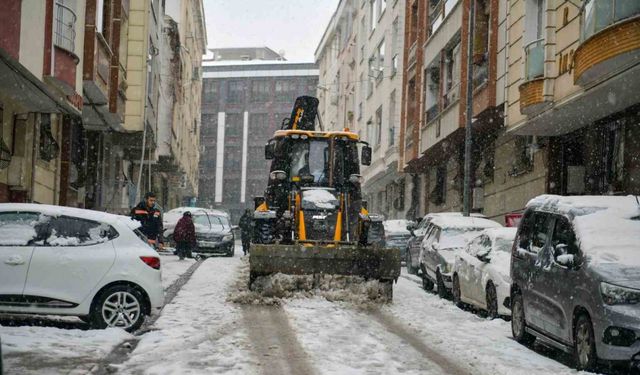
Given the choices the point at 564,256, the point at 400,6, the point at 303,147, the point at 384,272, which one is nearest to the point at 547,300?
the point at 564,256

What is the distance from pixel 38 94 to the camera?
52.9 ft

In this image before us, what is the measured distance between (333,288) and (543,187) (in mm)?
8415

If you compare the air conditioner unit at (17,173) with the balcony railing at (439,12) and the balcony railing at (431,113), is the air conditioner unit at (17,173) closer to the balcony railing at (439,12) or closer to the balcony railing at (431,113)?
the balcony railing at (439,12)

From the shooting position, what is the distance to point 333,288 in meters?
15.0

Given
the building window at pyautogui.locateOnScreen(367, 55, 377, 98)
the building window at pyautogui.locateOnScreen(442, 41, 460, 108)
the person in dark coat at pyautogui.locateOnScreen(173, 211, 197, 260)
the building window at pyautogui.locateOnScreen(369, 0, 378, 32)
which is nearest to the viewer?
the person in dark coat at pyautogui.locateOnScreen(173, 211, 197, 260)

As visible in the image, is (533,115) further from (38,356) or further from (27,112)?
(38,356)

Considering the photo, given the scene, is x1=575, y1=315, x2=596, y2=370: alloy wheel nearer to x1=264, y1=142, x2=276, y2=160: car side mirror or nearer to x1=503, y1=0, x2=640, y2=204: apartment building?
x1=503, y1=0, x2=640, y2=204: apartment building

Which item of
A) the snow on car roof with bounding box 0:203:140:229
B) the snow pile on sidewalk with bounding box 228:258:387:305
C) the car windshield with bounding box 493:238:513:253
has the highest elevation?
the snow on car roof with bounding box 0:203:140:229

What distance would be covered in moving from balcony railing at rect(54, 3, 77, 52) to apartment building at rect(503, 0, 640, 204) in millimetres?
9935

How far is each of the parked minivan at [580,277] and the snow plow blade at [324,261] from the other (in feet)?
12.4

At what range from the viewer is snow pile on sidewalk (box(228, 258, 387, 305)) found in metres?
14.3

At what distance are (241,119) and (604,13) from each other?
265 feet

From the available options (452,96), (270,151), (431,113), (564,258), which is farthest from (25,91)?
(431,113)

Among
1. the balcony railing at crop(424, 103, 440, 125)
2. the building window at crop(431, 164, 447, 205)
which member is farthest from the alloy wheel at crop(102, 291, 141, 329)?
the building window at crop(431, 164, 447, 205)
